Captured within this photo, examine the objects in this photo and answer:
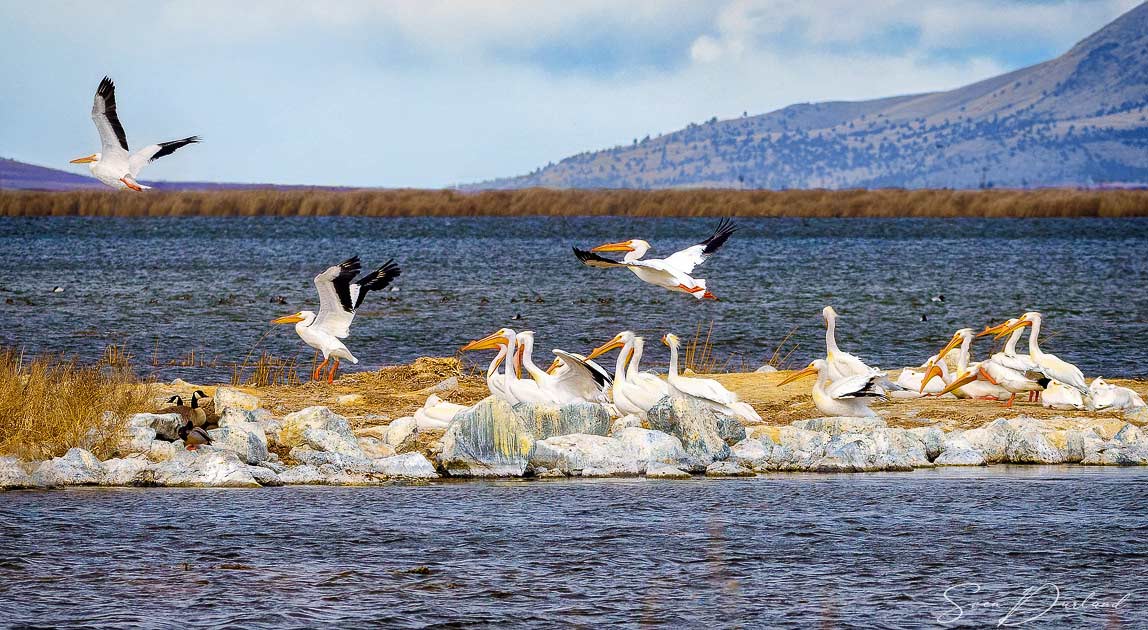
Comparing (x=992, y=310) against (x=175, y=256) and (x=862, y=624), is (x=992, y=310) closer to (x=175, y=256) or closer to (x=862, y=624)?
(x=862, y=624)

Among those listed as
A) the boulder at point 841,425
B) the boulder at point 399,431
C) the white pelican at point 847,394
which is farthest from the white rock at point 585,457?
the white pelican at point 847,394

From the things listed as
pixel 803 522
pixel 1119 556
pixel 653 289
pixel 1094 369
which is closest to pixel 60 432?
pixel 803 522

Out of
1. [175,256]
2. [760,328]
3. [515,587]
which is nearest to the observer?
[515,587]

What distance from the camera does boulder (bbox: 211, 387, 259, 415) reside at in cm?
1155

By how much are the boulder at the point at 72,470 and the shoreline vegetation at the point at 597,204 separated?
6562cm

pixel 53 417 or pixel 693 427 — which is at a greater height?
pixel 53 417

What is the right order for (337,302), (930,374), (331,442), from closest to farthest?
(331,442) < (930,374) < (337,302)

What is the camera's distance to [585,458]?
33.6 ft

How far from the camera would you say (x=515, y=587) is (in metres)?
7.28

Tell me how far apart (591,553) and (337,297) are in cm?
665

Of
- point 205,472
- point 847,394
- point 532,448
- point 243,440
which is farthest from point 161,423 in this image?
point 847,394

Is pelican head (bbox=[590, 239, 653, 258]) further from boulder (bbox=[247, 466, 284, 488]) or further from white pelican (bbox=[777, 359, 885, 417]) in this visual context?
boulder (bbox=[247, 466, 284, 488])

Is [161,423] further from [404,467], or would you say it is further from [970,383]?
[970,383]

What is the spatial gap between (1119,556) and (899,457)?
2689 mm
